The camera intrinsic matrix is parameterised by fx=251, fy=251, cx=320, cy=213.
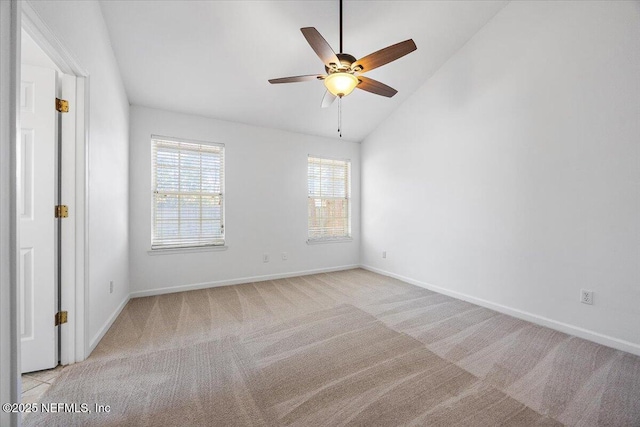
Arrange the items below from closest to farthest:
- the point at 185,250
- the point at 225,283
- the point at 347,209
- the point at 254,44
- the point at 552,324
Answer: the point at 552,324, the point at 254,44, the point at 185,250, the point at 225,283, the point at 347,209

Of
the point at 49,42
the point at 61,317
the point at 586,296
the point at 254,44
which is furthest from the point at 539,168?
the point at 61,317

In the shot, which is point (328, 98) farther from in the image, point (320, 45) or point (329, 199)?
point (329, 199)

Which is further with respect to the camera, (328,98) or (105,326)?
(328,98)

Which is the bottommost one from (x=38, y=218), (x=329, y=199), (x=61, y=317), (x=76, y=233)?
(x=61, y=317)

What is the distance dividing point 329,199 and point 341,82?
9.58 ft

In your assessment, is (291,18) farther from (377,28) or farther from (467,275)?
(467,275)

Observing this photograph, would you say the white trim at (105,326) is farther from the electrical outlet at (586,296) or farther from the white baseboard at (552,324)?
the electrical outlet at (586,296)

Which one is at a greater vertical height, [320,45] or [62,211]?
[320,45]

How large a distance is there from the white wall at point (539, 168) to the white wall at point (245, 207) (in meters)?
1.87

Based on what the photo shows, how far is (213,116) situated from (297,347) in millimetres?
3409

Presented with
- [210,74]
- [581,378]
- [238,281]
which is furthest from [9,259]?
[581,378]

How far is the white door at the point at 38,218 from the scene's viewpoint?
178cm

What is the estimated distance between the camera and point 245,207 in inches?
161

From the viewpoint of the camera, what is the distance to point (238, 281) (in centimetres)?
405
